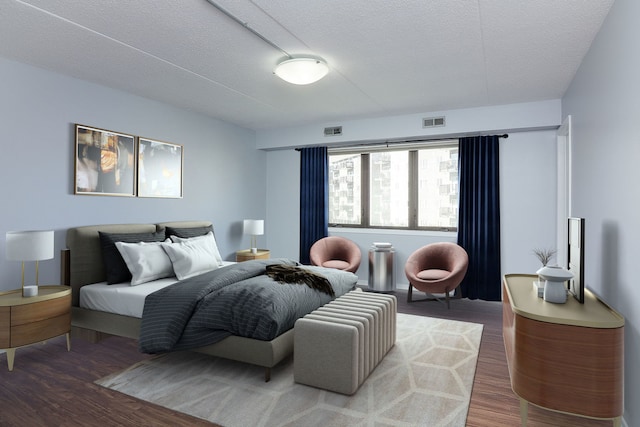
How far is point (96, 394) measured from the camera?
2574 millimetres

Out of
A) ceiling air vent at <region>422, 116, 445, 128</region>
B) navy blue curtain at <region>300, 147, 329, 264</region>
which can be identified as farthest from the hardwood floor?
navy blue curtain at <region>300, 147, 329, 264</region>

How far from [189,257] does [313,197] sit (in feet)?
9.30

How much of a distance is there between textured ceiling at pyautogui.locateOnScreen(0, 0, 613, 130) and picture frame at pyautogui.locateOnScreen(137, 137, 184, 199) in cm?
61

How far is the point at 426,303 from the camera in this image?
504 centimetres

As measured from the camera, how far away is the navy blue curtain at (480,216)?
511 centimetres

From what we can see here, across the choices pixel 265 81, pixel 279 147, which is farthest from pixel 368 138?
pixel 265 81

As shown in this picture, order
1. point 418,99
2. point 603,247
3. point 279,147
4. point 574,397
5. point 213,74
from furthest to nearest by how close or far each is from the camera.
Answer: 1. point 279,147
2. point 418,99
3. point 213,74
4. point 603,247
5. point 574,397

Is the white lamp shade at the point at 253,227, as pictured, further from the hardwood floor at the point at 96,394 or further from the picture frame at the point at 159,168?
the hardwood floor at the point at 96,394

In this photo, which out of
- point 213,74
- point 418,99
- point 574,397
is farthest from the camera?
point 418,99

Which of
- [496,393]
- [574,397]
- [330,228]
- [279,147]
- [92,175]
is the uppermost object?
[279,147]

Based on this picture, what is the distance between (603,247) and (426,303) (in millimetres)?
2599

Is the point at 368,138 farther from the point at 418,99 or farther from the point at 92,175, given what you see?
the point at 92,175

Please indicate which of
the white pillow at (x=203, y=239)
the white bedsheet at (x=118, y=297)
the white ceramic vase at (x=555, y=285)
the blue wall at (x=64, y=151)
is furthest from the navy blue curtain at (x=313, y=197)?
the white ceramic vase at (x=555, y=285)

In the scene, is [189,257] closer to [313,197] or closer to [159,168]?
[159,168]
